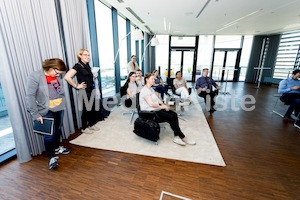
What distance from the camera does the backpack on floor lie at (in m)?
2.45

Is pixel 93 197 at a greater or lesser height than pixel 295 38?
lesser

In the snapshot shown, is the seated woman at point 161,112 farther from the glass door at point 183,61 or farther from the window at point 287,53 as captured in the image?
the window at point 287,53

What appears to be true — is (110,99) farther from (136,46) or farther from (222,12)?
(222,12)

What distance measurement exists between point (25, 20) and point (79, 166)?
2.03 metres

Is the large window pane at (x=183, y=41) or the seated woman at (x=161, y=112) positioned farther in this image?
the large window pane at (x=183, y=41)

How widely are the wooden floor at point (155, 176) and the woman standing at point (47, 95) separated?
1.05 ft

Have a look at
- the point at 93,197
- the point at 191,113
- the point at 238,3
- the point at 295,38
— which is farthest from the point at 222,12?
the point at 295,38

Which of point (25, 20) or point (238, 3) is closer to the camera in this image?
point (25, 20)

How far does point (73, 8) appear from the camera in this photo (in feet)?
8.53

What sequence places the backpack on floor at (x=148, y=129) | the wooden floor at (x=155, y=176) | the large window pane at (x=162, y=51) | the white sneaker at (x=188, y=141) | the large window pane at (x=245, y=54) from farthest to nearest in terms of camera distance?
the large window pane at (x=162, y=51)
the large window pane at (x=245, y=54)
the white sneaker at (x=188, y=141)
the backpack on floor at (x=148, y=129)
the wooden floor at (x=155, y=176)

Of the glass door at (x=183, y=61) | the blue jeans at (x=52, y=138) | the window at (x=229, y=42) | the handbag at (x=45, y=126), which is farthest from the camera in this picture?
the glass door at (x=183, y=61)

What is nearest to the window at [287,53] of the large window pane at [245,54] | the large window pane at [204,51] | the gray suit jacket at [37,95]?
the large window pane at [245,54]

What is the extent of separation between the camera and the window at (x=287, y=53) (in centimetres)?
734

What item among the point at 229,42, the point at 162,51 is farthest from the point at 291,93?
the point at 162,51
